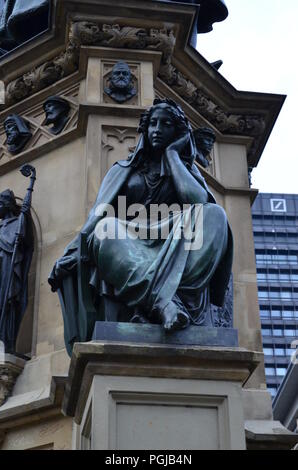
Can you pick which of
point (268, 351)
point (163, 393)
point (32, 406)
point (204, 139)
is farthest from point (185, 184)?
point (268, 351)

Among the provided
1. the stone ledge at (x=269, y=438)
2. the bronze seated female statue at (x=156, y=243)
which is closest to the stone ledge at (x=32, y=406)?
the bronze seated female statue at (x=156, y=243)

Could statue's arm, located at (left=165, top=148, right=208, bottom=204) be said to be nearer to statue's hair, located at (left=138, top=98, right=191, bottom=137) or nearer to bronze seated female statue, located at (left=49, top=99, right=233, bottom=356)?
bronze seated female statue, located at (left=49, top=99, right=233, bottom=356)

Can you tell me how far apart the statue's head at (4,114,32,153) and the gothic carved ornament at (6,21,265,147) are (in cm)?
51

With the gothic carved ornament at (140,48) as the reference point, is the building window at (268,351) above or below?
above

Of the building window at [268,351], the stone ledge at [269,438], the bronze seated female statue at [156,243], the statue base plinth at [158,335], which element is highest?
the building window at [268,351]

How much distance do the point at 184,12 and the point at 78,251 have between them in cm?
485

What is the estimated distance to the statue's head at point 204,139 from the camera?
9.91 m

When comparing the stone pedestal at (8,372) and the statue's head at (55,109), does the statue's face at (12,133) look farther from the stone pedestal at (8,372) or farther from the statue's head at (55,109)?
the stone pedestal at (8,372)

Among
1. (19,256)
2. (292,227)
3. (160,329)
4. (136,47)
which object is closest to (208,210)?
(160,329)

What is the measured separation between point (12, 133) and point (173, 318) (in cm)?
535

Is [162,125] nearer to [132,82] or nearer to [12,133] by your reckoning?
[132,82]

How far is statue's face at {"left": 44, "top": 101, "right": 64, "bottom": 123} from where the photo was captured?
981 cm

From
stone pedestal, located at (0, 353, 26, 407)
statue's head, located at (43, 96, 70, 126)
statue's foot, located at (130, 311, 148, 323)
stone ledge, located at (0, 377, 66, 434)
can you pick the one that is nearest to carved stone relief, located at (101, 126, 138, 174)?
statue's head, located at (43, 96, 70, 126)

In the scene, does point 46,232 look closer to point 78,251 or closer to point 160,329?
point 78,251
